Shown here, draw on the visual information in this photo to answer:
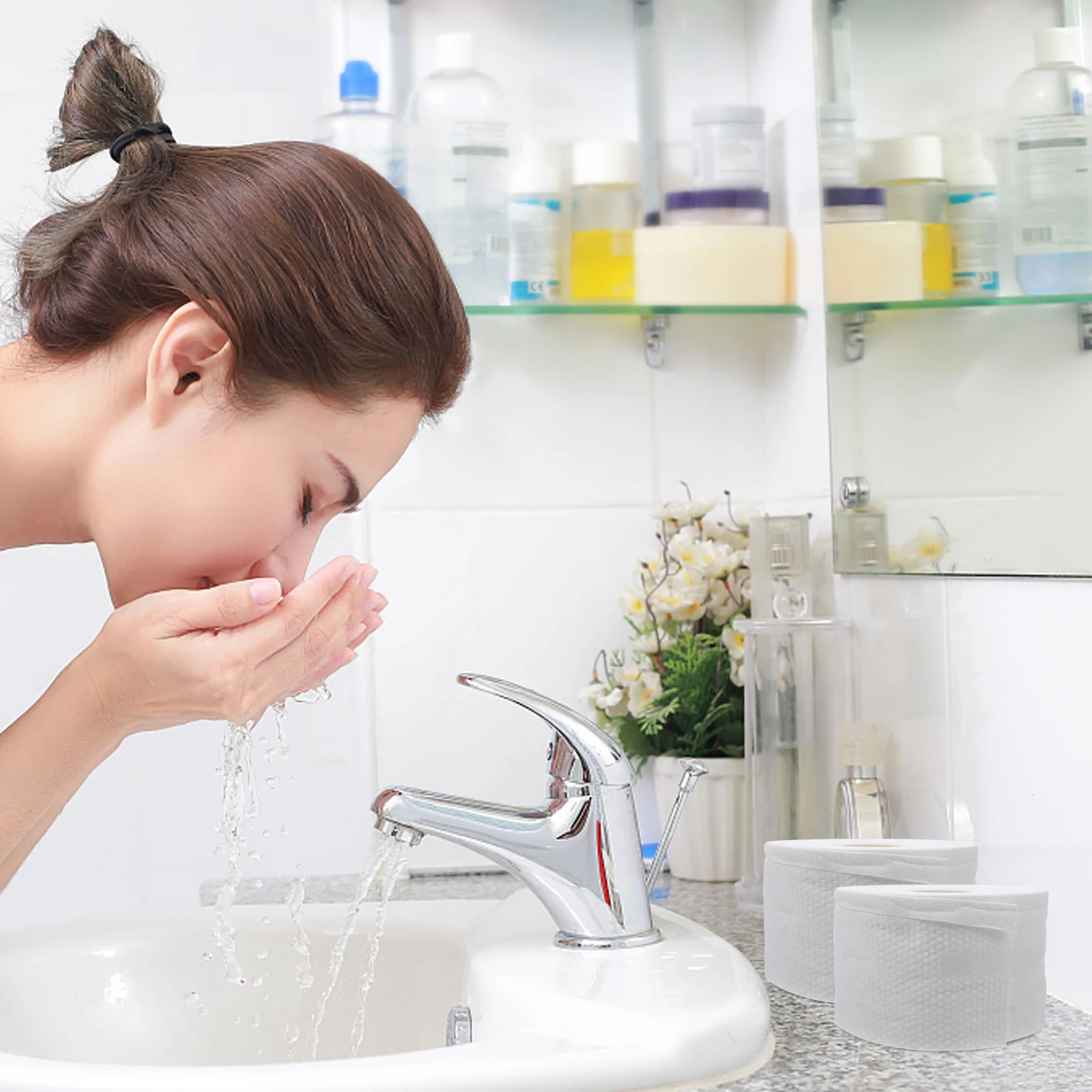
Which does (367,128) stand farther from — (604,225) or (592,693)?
(592,693)

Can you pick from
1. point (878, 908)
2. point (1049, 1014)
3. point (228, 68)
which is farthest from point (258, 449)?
point (228, 68)

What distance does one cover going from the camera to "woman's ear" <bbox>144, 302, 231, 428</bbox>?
788 mm

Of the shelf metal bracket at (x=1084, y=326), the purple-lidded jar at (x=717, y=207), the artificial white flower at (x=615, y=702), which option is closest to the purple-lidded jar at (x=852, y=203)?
the purple-lidded jar at (x=717, y=207)

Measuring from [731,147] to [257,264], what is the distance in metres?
0.62

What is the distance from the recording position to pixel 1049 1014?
2.57 feet

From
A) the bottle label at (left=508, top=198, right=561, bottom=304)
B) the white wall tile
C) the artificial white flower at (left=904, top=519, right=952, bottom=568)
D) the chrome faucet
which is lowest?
the chrome faucet

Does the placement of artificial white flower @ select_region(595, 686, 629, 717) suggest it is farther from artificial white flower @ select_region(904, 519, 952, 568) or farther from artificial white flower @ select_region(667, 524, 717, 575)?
artificial white flower @ select_region(904, 519, 952, 568)

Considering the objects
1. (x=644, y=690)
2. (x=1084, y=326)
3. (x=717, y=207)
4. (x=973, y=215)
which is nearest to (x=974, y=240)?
(x=973, y=215)

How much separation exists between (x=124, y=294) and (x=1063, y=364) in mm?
544

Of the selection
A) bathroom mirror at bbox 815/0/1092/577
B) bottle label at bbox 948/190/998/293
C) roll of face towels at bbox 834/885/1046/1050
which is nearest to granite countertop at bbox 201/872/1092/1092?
roll of face towels at bbox 834/885/1046/1050

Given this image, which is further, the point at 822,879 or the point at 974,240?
the point at 974,240

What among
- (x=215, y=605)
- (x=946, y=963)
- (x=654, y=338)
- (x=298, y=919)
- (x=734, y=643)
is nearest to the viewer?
(x=946, y=963)

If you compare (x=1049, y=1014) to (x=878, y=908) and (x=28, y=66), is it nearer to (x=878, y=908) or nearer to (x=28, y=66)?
(x=878, y=908)

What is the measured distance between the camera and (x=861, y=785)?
3.21 ft
